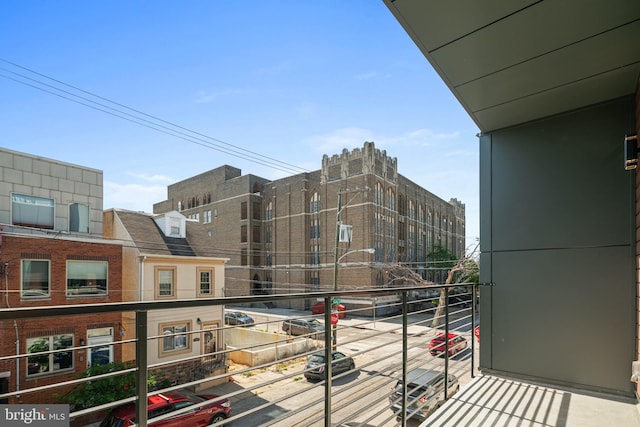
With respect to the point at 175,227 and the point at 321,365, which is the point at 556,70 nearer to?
the point at 321,365

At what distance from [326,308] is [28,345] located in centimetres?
1046

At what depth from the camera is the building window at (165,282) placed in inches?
470

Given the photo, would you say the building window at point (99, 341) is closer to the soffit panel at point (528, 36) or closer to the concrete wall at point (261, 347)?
the concrete wall at point (261, 347)

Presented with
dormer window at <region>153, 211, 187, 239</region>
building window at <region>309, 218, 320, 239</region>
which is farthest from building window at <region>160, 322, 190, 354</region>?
building window at <region>309, 218, 320, 239</region>

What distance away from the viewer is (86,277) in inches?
402

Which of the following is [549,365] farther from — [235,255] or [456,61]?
[235,255]

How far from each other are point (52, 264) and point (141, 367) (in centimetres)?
1120

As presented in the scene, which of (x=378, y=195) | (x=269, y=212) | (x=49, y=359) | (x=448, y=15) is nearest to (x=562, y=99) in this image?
(x=448, y=15)

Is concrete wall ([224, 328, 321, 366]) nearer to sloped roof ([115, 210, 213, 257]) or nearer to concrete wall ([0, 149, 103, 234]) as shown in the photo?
sloped roof ([115, 210, 213, 257])

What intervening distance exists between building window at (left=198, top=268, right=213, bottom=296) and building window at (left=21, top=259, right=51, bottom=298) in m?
4.75

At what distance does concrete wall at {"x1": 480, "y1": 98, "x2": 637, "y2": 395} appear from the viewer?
9.35 feet

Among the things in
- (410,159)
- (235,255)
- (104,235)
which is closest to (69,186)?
(104,235)

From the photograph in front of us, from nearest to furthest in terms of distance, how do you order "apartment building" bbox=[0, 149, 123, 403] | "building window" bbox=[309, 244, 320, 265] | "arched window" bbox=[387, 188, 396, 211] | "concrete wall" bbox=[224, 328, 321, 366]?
1. "apartment building" bbox=[0, 149, 123, 403]
2. "concrete wall" bbox=[224, 328, 321, 366]
3. "arched window" bbox=[387, 188, 396, 211]
4. "building window" bbox=[309, 244, 320, 265]
